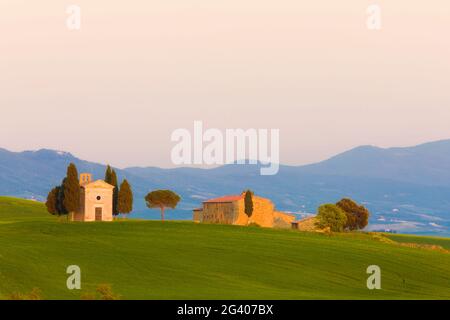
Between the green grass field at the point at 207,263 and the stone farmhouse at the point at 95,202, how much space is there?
43.1 ft

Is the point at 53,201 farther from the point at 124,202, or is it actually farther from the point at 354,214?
the point at 354,214

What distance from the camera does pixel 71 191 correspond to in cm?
11856

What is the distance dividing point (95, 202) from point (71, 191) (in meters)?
3.67

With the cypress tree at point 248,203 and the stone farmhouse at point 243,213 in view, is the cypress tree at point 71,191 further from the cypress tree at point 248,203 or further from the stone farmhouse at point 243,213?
the cypress tree at point 248,203

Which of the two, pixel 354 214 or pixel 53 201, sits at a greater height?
pixel 354 214

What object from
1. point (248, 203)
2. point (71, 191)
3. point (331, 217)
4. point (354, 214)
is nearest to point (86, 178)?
point (71, 191)

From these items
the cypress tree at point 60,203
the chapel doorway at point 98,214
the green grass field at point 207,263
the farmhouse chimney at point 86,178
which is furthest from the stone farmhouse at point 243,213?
the green grass field at point 207,263

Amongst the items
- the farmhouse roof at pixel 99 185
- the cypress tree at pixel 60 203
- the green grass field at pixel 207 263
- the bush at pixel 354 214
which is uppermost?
→ the bush at pixel 354 214

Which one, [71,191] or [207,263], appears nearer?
[207,263]

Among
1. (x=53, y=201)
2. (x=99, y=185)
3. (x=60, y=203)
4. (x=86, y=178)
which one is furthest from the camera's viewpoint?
(x=86, y=178)

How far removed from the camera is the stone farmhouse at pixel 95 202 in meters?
118

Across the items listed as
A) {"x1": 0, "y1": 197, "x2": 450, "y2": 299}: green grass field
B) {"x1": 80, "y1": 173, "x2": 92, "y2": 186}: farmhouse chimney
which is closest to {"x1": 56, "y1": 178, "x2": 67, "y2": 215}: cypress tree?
{"x1": 80, "y1": 173, "x2": 92, "y2": 186}: farmhouse chimney

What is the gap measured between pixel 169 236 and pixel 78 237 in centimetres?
1050
